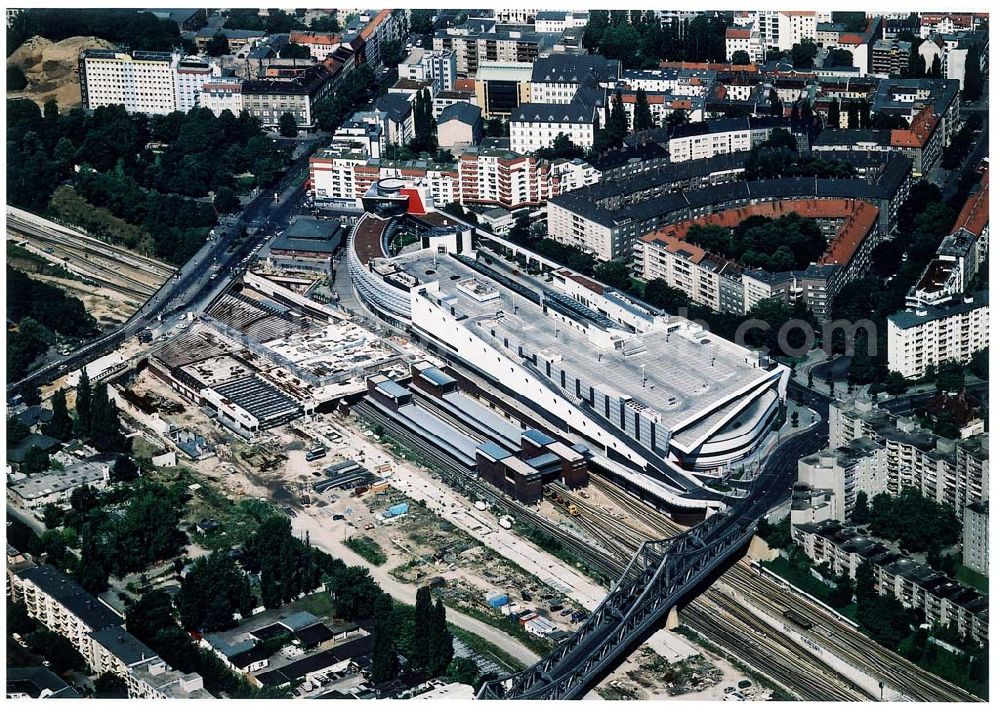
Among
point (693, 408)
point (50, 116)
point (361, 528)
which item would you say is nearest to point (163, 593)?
point (361, 528)

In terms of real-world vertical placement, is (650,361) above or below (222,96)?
below

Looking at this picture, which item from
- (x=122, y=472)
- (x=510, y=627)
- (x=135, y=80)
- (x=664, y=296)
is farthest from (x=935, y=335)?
(x=135, y=80)

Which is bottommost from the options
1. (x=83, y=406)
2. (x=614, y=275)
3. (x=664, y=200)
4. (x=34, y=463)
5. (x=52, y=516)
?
(x=52, y=516)

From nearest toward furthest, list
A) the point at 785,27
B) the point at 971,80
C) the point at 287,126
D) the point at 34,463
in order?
1. the point at 34,463
2. the point at 287,126
3. the point at 971,80
4. the point at 785,27

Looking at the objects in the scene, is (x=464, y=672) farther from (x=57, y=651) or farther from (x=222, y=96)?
(x=222, y=96)

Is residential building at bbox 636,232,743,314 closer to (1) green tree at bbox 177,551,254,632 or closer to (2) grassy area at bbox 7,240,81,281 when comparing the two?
(2) grassy area at bbox 7,240,81,281

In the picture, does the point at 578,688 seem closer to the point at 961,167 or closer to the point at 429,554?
the point at 429,554
